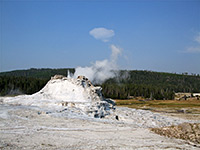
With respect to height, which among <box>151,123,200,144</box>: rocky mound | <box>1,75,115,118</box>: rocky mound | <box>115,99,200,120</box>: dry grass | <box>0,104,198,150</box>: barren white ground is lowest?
<box>115,99,200,120</box>: dry grass

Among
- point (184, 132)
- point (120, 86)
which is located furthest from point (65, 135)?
point (120, 86)

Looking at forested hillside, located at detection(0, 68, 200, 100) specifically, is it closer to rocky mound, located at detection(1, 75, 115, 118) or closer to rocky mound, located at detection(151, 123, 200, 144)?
rocky mound, located at detection(1, 75, 115, 118)

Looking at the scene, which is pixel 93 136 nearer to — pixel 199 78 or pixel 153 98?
pixel 153 98

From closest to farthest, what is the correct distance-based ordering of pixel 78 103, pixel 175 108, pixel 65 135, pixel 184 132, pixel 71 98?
pixel 65 135 → pixel 184 132 → pixel 78 103 → pixel 71 98 → pixel 175 108

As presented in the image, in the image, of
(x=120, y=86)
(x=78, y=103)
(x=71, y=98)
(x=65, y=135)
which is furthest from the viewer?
(x=120, y=86)

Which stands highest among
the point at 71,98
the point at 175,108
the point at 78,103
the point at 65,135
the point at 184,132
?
the point at 71,98

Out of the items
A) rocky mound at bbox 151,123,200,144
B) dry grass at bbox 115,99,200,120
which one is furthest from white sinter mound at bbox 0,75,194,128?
dry grass at bbox 115,99,200,120

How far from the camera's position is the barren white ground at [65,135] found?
12.2 meters

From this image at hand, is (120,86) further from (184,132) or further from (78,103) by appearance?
(184,132)

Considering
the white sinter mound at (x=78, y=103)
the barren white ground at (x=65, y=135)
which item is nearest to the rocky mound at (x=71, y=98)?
the white sinter mound at (x=78, y=103)

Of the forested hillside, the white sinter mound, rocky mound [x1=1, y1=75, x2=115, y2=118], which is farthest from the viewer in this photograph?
the forested hillside

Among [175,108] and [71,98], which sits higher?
[71,98]

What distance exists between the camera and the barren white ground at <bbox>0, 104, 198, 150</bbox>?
1223 centimetres

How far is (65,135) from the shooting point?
14.4 m
